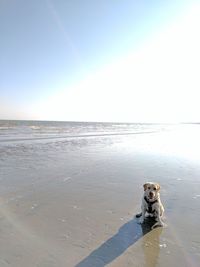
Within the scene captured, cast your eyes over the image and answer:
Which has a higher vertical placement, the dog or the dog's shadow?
the dog

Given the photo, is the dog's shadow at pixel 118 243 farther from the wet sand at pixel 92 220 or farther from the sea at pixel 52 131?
the sea at pixel 52 131

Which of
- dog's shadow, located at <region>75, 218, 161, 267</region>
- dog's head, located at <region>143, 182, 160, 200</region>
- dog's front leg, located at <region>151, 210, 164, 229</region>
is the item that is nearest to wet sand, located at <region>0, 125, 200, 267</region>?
dog's shadow, located at <region>75, 218, 161, 267</region>

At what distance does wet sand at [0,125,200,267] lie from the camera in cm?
409

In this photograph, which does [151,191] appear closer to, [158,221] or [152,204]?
[152,204]

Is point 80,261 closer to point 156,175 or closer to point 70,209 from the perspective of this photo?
point 70,209

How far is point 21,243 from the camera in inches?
175

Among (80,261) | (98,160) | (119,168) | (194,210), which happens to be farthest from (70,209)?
(98,160)

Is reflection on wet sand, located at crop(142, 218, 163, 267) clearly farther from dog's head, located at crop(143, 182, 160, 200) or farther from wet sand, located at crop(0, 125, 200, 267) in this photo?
dog's head, located at crop(143, 182, 160, 200)

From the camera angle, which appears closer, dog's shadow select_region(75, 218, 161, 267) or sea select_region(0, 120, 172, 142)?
dog's shadow select_region(75, 218, 161, 267)

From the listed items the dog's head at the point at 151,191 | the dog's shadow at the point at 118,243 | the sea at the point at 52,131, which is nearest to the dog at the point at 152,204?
the dog's head at the point at 151,191

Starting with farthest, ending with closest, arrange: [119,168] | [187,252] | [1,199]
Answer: [119,168] → [1,199] → [187,252]

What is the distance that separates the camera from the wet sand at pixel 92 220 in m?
4.09

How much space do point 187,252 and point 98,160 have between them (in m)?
8.95

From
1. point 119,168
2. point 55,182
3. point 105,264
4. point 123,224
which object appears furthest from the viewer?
point 119,168
